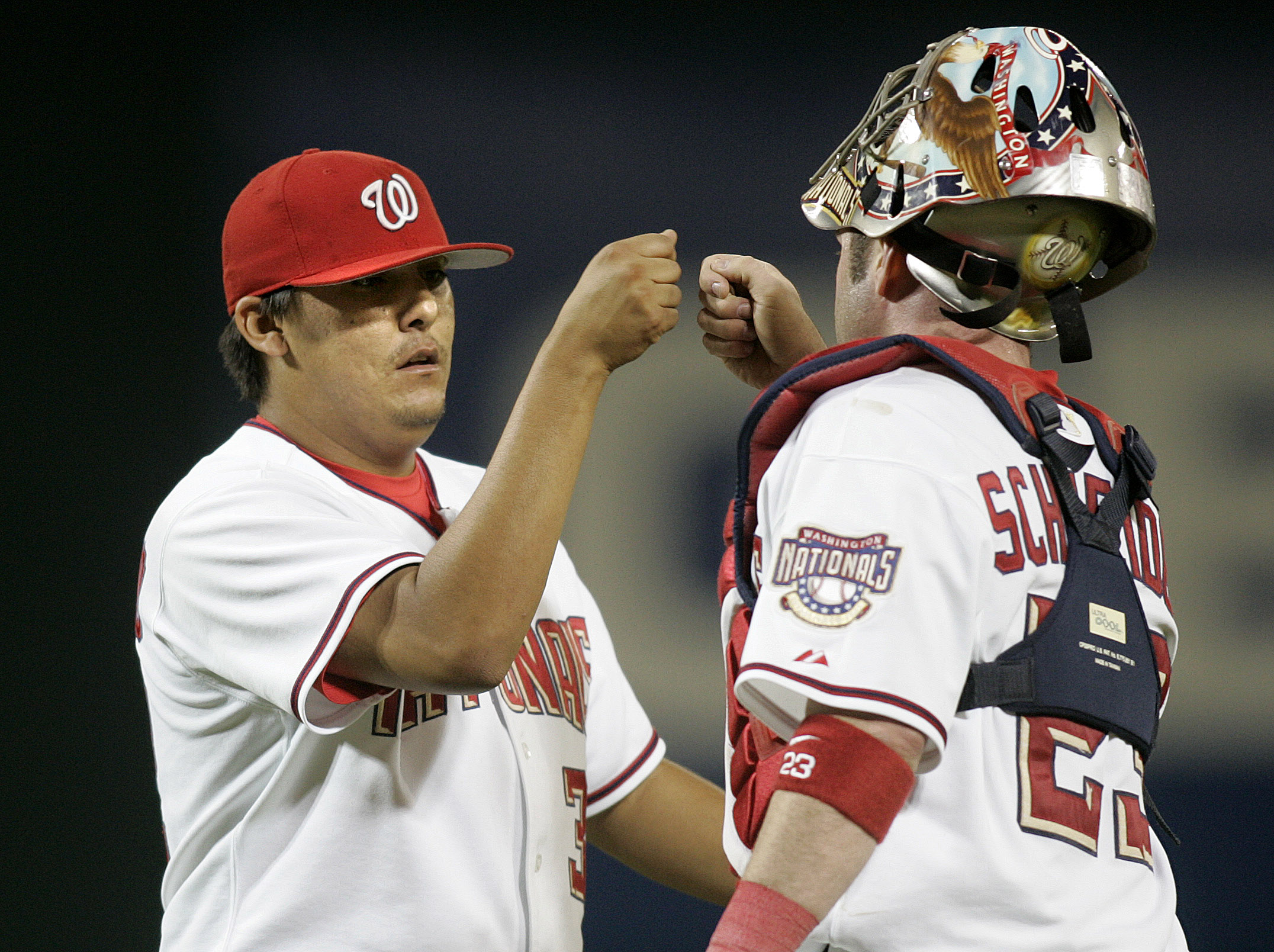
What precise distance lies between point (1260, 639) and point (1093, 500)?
1829mm

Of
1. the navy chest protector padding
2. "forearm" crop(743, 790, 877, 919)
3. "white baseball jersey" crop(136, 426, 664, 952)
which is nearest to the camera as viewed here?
"forearm" crop(743, 790, 877, 919)

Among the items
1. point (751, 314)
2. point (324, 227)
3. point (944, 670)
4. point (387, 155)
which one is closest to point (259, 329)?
point (324, 227)

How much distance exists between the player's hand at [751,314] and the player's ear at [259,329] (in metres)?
0.52

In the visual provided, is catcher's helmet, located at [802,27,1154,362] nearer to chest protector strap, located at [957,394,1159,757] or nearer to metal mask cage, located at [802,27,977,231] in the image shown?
metal mask cage, located at [802,27,977,231]

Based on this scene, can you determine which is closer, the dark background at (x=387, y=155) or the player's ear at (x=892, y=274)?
the player's ear at (x=892, y=274)

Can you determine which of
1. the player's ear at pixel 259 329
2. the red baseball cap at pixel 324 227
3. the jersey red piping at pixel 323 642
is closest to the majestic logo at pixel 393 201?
the red baseball cap at pixel 324 227

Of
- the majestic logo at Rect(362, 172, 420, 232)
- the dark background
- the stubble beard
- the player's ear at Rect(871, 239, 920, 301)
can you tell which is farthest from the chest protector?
the dark background

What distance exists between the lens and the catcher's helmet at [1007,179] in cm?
111

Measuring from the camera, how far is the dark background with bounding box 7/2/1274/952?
2396 millimetres

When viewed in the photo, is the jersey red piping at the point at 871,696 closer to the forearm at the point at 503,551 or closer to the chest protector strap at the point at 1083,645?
the chest protector strap at the point at 1083,645

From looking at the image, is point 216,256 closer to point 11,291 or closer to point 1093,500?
point 11,291

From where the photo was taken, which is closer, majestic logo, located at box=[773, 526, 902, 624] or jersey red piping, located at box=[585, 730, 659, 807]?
majestic logo, located at box=[773, 526, 902, 624]

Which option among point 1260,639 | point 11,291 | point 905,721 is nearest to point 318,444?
point 905,721

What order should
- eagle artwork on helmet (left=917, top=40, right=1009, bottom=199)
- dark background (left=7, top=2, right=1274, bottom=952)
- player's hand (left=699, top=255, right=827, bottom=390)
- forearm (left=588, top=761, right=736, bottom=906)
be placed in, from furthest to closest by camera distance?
dark background (left=7, top=2, right=1274, bottom=952)
forearm (left=588, top=761, right=736, bottom=906)
player's hand (left=699, top=255, right=827, bottom=390)
eagle artwork on helmet (left=917, top=40, right=1009, bottom=199)
